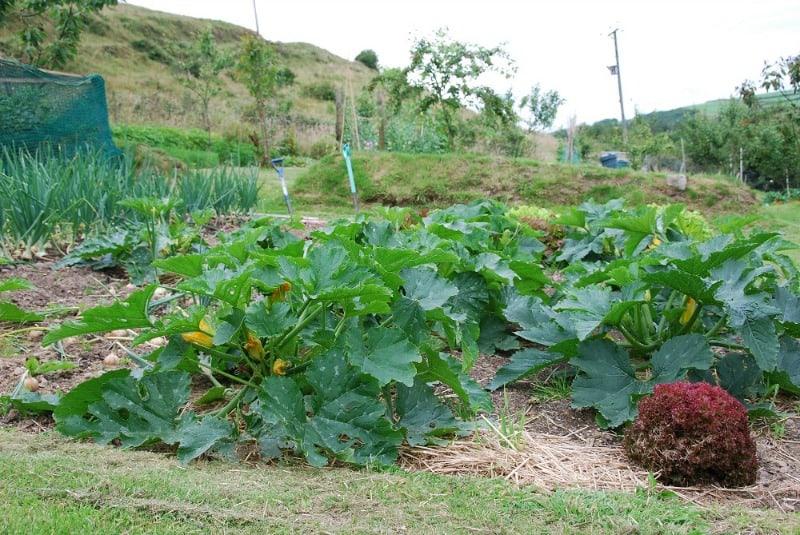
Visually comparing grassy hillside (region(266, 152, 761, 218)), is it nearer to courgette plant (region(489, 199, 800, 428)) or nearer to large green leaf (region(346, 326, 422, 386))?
courgette plant (region(489, 199, 800, 428))

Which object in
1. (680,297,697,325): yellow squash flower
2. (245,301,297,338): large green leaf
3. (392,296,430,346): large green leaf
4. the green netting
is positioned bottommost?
(680,297,697,325): yellow squash flower

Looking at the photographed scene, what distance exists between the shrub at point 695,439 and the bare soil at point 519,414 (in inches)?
2.1

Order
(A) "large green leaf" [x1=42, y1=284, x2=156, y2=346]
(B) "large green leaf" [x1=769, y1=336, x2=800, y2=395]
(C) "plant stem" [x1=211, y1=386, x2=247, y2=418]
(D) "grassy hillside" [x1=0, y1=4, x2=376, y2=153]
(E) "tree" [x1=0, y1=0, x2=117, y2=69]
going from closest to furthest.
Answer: (A) "large green leaf" [x1=42, y1=284, x2=156, y2=346] → (C) "plant stem" [x1=211, y1=386, x2=247, y2=418] → (B) "large green leaf" [x1=769, y1=336, x2=800, y2=395] → (E) "tree" [x1=0, y1=0, x2=117, y2=69] → (D) "grassy hillside" [x1=0, y1=4, x2=376, y2=153]

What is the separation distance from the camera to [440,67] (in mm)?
12117

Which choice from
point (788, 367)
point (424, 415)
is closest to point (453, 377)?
point (424, 415)

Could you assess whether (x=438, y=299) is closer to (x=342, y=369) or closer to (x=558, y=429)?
(x=342, y=369)

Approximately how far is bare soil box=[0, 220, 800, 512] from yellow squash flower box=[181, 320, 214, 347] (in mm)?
514

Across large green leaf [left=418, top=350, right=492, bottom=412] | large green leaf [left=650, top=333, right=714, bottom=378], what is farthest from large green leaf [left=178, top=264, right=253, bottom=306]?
large green leaf [left=650, top=333, right=714, bottom=378]

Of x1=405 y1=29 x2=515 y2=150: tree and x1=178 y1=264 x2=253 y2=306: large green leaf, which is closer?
x1=178 y1=264 x2=253 y2=306: large green leaf

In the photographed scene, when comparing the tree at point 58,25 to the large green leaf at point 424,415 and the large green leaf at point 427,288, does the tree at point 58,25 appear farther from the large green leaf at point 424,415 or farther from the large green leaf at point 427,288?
the large green leaf at point 424,415

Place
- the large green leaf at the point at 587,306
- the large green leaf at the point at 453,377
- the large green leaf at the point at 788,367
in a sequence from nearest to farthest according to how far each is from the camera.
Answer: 1. the large green leaf at the point at 453,377
2. the large green leaf at the point at 587,306
3. the large green leaf at the point at 788,367

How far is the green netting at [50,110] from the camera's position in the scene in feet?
18.4

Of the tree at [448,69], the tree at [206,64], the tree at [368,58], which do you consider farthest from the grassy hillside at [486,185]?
the tree at [368,58]

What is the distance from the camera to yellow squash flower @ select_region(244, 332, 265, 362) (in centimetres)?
178
